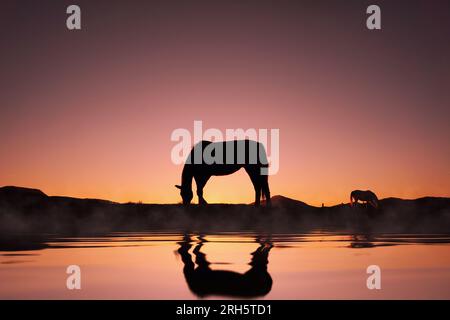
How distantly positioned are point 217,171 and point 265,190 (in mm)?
2180

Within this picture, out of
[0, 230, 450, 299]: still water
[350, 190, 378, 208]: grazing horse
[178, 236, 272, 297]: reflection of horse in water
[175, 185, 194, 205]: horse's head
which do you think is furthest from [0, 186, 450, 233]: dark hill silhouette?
[178, 236, 272, 297]: reflection of horse in water

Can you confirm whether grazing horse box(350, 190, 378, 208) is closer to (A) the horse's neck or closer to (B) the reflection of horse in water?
(A) the horse's neck

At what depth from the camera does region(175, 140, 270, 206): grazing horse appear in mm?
24156

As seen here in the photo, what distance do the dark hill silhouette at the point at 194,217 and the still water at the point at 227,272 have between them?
416 inches

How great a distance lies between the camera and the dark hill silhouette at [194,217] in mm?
22750

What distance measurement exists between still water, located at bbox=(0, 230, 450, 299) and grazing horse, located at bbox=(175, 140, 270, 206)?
1261 centimetres

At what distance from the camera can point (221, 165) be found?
79.4 feet

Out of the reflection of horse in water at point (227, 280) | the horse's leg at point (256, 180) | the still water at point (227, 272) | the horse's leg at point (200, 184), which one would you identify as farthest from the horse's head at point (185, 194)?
the reflection of horse in water at point (227, 280)

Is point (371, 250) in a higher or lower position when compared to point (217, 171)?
lower

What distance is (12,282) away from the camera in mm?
6918
